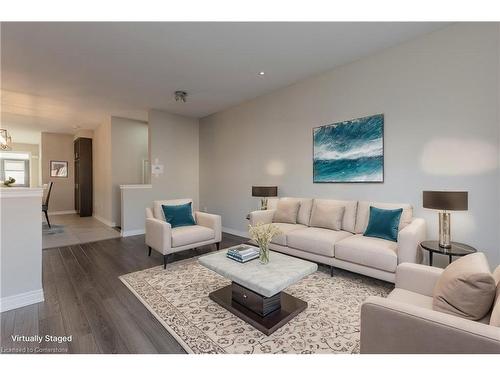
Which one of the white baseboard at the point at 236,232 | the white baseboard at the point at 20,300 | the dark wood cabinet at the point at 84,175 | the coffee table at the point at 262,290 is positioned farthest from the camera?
the dark wood cabinet at the point at 84,175

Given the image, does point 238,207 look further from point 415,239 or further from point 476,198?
point 476,198

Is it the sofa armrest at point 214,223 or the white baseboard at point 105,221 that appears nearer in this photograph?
the sofa armrest at point 214,223

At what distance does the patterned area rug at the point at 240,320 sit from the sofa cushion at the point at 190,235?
0.38 meters

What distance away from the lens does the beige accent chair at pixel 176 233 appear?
3137mm

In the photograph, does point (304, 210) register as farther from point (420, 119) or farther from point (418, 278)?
point (418, 278)

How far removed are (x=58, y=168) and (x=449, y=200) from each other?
415 inches

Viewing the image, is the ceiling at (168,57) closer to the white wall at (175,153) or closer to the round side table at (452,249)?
the white wall at (175,153)

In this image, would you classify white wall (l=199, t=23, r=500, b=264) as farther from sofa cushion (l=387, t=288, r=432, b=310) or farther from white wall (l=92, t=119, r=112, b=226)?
white wall (l=92, t=119, r=112, b=226)

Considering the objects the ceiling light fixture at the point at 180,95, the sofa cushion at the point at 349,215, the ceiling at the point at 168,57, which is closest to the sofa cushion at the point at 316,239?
the sofa cushion at the point at 349,215

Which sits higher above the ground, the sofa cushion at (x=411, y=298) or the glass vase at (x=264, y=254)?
the glass vase at (x=264, y=254)

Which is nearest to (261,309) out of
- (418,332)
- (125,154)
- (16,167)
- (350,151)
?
(418,332)

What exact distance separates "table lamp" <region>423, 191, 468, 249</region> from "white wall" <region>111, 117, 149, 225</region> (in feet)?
20.6

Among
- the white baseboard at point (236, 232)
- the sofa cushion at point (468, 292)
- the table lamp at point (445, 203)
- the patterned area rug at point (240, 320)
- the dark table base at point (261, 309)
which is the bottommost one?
the patterned area rug at point (240, 320)
